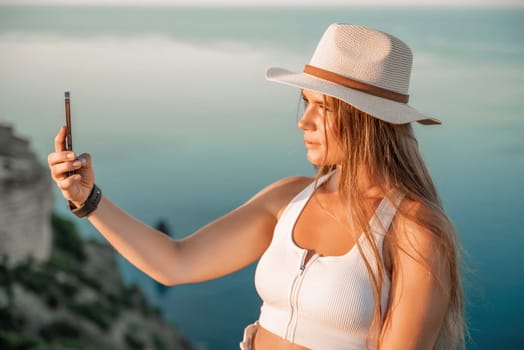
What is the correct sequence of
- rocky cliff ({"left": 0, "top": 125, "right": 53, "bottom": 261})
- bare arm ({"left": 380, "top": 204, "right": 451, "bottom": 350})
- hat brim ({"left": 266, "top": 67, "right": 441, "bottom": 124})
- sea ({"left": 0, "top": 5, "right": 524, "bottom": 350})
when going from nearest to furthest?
1. bare arm ({"left": 380, "top": 204, "right": 451, "bottom": 350})
2. hat brim ({"left": 266, "top": 67, "right": 441, "bottom": 124})
3. sea ({"left": 0, "top": 5, "right": 524, "bottom": 350})
4. rocky cliff ({"left": 0, "top": 125, "right": 53, "bottom": 261})

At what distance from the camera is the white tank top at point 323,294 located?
1.64 metres

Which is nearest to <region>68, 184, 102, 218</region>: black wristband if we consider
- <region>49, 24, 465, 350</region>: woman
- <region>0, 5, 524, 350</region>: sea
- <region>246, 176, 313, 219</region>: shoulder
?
<region>49, 24, 465, 350</region>: woman

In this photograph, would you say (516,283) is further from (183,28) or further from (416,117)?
(416,117)

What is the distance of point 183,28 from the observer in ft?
54.0

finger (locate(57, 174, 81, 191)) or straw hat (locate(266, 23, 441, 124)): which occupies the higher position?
straw hat (locate(266, 23, 441, 124))

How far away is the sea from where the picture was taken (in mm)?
12203

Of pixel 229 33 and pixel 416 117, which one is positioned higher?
pixel 416 117

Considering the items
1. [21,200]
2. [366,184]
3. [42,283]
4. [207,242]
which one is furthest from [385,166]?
[42,283]

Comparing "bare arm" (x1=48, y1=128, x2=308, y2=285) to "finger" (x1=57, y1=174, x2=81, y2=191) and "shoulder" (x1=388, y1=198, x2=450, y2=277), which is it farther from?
"shoulder" (x1=388, y1=198, x2=450, y2=277)

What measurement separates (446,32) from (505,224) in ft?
9.49

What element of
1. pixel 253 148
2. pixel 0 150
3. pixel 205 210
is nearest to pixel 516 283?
pixel 253 148

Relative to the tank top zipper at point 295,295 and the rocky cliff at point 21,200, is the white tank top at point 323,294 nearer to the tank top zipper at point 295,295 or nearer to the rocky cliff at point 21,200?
the tank top zipper at point 295,295

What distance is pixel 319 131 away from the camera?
68.9 inches

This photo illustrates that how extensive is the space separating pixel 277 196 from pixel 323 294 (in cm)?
33
